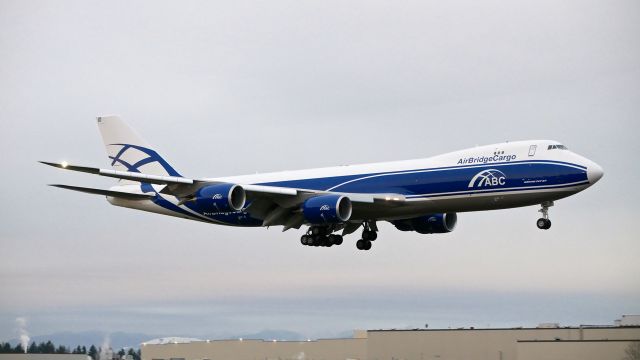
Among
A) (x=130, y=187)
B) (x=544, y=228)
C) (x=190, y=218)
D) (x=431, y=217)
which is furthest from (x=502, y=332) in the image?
(x=130, y=187)

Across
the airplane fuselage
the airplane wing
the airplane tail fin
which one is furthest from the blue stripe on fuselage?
the airplane tail fin

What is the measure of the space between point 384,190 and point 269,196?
7.47 metres

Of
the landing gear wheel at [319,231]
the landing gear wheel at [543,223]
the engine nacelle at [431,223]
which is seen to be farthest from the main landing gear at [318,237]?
the landing gear wheel at [543,223]

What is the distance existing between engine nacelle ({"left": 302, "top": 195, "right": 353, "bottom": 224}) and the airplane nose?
14.8 metres

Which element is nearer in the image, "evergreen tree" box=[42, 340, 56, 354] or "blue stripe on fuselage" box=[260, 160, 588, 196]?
"blue stripe on fuselage" box=[260, 160, 588, 196]

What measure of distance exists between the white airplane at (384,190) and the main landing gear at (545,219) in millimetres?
60

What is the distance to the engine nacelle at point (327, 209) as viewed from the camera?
6700 cm

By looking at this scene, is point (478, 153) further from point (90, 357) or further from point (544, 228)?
point (90, 357)

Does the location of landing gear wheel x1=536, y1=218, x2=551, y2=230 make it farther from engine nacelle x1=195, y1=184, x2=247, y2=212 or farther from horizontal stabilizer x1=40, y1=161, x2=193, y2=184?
horizontal stabilizer x1=40, y1=161, x2=193, y2=184

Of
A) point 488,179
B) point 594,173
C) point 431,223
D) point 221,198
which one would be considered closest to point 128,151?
point 221,198

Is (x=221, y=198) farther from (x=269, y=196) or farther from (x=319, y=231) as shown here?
(x=319, y=231)

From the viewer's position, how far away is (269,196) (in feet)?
229

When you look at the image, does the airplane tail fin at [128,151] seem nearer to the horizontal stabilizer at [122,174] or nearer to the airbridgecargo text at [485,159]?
the horizontal stabilizer at [122,174]

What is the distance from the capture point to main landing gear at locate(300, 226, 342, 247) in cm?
7162
